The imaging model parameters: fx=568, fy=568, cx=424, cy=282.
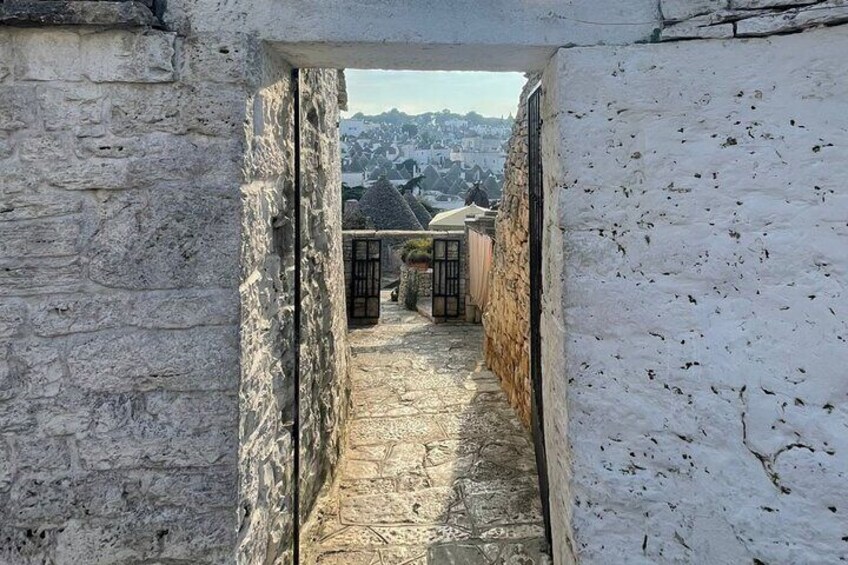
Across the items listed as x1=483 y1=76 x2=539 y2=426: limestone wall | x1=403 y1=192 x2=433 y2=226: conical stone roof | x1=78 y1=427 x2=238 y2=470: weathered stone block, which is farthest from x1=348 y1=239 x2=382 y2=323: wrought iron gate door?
x1=403 y1=192 x2=433 y2=226: conical stone roof

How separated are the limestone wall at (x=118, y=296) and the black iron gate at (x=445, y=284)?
7.55m

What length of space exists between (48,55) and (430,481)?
3.02 m

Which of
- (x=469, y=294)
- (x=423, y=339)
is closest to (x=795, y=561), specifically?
(x=423, y=339)

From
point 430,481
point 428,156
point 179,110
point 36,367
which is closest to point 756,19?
point 179,110

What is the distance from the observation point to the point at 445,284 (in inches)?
369

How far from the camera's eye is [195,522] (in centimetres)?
187

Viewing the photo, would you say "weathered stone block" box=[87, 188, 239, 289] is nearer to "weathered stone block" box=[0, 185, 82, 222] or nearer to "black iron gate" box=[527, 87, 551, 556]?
"weathered stone block" box=[0, 185, 82, 222]

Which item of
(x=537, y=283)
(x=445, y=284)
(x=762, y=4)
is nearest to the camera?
(x=762, y=4)

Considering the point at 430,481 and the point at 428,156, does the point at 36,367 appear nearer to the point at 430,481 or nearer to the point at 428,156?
the point at 430,481

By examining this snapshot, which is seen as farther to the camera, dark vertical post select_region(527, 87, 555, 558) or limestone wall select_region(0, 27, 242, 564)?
dark vertical post select_region(527, 87, 555, 558)

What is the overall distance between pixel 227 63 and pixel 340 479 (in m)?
2.73

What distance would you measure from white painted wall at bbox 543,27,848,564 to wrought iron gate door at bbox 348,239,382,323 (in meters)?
7.19

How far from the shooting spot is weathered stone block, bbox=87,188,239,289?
1839 mm

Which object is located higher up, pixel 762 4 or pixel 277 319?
pixel 762 4
